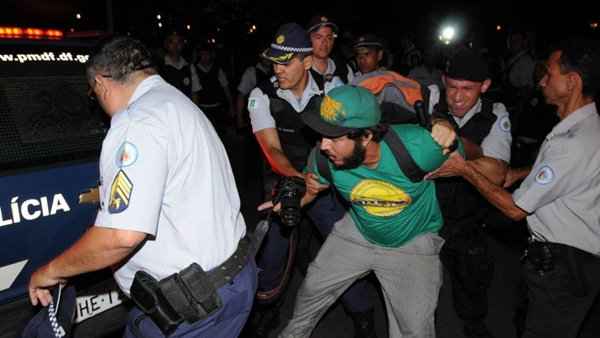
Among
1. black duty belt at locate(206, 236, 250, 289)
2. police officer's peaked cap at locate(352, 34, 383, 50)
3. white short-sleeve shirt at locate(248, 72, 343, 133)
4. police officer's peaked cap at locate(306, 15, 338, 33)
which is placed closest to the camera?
black duty belt at locate(206, 236, 250, 289)

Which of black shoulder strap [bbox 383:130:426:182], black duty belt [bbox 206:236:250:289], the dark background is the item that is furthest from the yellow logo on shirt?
the dark background

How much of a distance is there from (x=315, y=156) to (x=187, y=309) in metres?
1.15

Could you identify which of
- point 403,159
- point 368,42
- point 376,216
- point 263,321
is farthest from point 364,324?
point 368,42

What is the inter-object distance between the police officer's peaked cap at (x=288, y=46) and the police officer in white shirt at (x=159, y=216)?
1.66m

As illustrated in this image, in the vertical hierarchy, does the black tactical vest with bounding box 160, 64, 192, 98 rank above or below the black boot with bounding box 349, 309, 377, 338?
above

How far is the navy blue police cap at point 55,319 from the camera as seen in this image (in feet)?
6.58

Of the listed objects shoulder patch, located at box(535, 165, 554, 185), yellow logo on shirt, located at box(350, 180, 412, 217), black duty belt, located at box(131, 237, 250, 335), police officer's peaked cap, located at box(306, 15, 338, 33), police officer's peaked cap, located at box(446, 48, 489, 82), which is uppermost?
police officer's peaked cap, located at box(306, 15, 338, 33)

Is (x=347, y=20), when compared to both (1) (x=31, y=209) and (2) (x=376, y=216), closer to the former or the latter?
(2) (x=376, y=216)

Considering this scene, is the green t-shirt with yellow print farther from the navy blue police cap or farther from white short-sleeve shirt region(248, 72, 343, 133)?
the navy blue police cap

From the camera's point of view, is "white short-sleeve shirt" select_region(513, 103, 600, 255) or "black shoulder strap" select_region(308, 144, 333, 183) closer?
"white short-sleeve shirt" select_region(513, 103, 600, 255)

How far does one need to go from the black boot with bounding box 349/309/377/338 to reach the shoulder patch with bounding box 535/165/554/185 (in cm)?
159

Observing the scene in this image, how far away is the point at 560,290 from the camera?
257 cm

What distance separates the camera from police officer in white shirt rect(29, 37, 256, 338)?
1833 millimetres

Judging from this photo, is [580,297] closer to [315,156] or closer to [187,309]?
[315,156]
